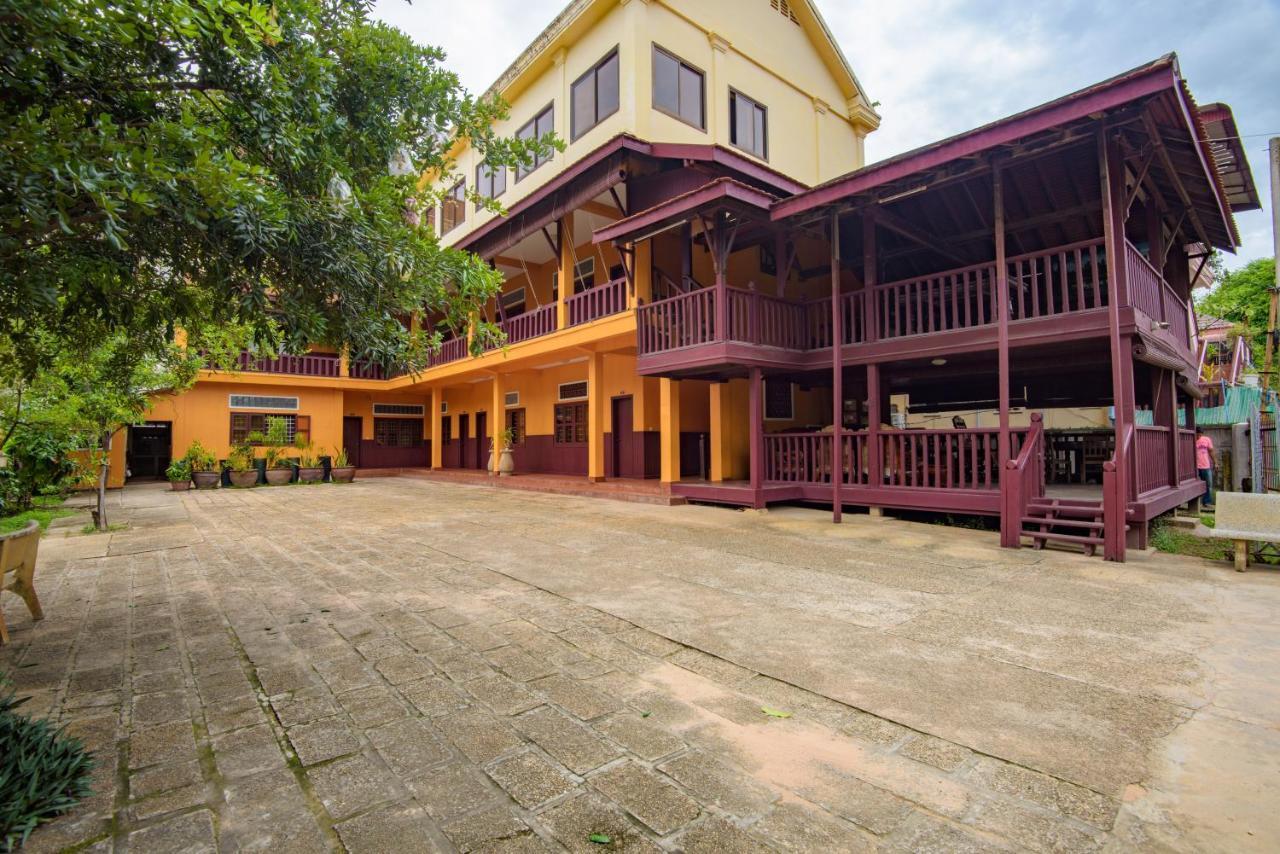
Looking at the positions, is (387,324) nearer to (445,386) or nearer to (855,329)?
(855,329)

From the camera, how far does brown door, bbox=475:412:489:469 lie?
72.3 ft

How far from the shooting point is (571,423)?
55.3 ft

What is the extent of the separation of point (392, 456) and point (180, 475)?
27.9 feet

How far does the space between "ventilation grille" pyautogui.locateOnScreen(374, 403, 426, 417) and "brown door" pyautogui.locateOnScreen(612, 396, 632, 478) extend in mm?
14097

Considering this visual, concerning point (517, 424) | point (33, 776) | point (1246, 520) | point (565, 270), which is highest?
point (565, 270)

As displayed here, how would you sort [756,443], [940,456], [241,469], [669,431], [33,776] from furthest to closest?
[241,469], [669,431], [756,443], [940,456], [33,776]

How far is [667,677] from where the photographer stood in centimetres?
323

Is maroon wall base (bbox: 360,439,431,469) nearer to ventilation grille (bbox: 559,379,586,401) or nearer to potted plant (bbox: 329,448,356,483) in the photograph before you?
potted plant (bbox: 329,448,356,483)

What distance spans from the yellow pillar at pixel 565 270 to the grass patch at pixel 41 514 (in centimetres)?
972

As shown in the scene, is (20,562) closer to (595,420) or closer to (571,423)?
(595,420)

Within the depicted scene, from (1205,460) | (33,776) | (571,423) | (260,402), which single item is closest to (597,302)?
(571,423)

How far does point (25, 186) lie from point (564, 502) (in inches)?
404

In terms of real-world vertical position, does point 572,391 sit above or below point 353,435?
above

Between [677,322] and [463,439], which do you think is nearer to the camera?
[677,322]
